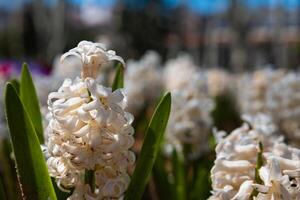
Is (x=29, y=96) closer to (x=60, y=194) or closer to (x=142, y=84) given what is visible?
(x=60, y=194)

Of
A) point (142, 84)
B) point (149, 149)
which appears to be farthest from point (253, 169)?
point (142, 84)

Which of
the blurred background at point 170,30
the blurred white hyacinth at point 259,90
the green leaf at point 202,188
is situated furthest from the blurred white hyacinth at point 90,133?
the blurred background at point 170,30

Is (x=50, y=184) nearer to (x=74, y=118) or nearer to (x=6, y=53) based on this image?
(x=74, y=118)

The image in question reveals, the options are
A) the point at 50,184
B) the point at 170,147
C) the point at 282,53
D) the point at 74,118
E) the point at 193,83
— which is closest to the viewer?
the point at 74,118

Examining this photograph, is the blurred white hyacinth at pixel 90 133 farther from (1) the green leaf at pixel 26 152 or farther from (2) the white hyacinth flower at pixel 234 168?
(2) the white hyacinth flower at pixel 234 168

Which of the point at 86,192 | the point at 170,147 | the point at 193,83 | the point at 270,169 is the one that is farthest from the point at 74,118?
the point at 193,83

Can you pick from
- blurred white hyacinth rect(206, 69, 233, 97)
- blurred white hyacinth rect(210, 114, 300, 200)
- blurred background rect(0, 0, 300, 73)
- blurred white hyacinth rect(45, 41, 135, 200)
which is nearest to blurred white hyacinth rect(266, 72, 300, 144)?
blurred white hyacinth rect(210, 114, 300, 200)

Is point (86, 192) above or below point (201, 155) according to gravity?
above
